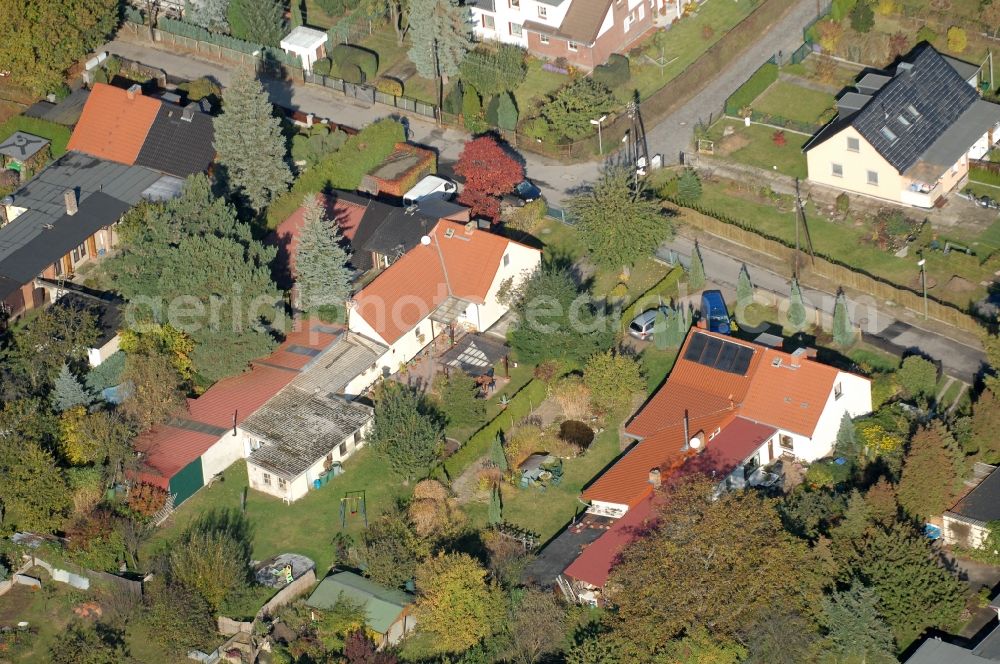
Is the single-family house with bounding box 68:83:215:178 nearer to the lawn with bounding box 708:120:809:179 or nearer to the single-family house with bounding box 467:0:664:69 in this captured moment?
the single-family house with bounding box 467:0:664:69

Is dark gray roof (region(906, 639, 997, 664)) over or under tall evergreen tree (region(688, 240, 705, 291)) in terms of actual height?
under

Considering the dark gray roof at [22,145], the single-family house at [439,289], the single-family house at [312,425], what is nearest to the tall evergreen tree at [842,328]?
the single-family house at [439,289]

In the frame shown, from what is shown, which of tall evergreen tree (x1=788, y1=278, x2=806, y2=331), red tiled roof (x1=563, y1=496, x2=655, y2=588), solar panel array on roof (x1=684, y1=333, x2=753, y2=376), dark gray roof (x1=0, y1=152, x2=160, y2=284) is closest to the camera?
red tiled roof (x1=563, y1=496, x2=655, y2=588)

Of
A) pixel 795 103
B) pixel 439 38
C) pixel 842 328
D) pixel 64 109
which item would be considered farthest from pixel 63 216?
pixel 795 103

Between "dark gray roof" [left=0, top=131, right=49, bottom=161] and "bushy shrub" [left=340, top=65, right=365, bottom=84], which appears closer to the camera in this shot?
"dark gray roof" [left=0, top=131, right=49, bottom=161]

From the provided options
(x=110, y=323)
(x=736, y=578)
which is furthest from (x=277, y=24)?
(x=736, y=578)

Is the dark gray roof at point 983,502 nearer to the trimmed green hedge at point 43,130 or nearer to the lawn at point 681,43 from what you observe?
the lawn at point 681,43

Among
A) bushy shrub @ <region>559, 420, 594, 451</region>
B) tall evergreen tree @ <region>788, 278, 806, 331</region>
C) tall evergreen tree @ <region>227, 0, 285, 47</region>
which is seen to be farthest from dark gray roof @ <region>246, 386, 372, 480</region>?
tall evergreen tree @ <region>227, 0, 285, 47</region>

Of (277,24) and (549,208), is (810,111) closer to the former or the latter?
(549,208)
